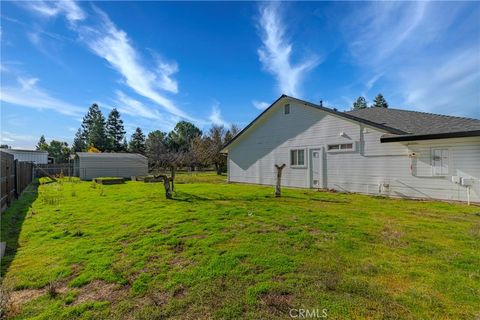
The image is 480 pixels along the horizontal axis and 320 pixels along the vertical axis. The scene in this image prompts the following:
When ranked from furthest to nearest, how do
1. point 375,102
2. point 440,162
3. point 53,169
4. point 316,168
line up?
point 375,102 → point 53,169 → point 316,168 → point 440,162

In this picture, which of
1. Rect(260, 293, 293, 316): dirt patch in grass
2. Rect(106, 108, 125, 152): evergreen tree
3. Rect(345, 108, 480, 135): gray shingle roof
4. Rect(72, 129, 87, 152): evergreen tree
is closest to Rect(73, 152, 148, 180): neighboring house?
Rect(345, 108, 480, 135): gray shingle roof

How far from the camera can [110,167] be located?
24.7 m

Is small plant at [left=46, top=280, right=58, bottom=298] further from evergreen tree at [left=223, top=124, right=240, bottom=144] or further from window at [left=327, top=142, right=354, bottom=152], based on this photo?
evergreen tree at [left=223, top=124, right=240, bottom=144]

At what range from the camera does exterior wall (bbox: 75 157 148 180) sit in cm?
2353

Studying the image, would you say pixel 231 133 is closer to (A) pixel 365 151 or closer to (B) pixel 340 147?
(B) pixel 340 147

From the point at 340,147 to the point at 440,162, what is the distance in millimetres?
3775

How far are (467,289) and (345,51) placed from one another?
13059 millimetres

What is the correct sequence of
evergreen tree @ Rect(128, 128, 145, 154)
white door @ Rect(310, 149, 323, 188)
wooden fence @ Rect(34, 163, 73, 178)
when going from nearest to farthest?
white door @ Rect(310, 149, 323, 188) < wooden fence @ Rect(34, 163, 73, 178) < evergreen tree @ Rect(128, 128, 145, 154)

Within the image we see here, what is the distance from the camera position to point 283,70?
14188mm

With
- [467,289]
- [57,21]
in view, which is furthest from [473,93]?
[57,21]

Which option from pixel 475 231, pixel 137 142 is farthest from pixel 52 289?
pixel 137 142

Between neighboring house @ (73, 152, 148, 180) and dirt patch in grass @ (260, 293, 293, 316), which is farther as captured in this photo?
neighboring house @ (73, 152, 148, 180)

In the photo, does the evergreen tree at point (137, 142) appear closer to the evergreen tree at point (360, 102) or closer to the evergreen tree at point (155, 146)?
the evergreen tree at point (155, 146)

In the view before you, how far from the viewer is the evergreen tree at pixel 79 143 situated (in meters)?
55.6
